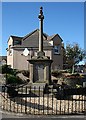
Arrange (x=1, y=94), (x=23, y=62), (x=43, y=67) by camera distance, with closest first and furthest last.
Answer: (x=1, y=94) < (x=43, y=67) < (x=23, y=62)

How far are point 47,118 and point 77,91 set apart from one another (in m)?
5.55

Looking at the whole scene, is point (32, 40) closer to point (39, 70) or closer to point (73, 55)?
point (73, 55)

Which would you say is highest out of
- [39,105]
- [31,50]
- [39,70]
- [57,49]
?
[57,49]

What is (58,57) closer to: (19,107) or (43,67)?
(43,67)

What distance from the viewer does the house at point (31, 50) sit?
130 ft

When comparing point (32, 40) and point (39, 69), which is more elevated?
point (32, 40)

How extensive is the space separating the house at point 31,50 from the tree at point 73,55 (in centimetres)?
714

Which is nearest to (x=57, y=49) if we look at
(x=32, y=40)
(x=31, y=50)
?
(x=32, y=40)

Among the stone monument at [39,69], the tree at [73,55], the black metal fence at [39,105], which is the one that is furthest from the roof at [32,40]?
the black metal fence at [39,105]

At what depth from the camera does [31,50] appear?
3938cm

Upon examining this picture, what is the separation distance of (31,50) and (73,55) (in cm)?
1321

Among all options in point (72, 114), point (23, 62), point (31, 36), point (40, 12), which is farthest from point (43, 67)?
point (31, 36)

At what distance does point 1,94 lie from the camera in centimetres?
1030

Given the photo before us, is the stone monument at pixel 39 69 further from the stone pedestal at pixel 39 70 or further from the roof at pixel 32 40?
the roof at pixel 32 40
